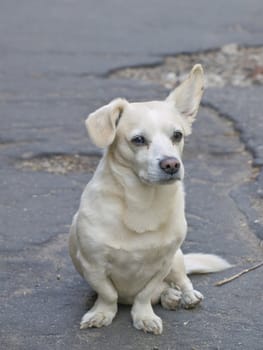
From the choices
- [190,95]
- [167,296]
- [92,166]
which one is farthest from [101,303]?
[92,166]

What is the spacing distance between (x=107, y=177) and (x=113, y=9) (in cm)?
825

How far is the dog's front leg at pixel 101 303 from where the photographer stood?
4.32 meters

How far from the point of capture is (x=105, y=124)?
4184mm

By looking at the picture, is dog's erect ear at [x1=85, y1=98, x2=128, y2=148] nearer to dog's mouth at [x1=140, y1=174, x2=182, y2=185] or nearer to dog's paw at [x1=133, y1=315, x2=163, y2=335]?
dog's mouth at [x1=140, y1=174, x2=182, y2=185]

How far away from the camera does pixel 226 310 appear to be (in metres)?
4.61

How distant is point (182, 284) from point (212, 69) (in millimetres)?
4890

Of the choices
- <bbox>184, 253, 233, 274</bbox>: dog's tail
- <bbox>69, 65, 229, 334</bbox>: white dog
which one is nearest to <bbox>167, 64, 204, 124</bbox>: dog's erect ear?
<bbox>69, 65, 229, 334</bbox>: white dog

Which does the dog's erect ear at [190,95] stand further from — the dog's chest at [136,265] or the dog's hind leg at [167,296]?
the dog's hind leg at [167,296]

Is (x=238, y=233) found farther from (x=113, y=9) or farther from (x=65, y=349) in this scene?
(x=113, y=9)

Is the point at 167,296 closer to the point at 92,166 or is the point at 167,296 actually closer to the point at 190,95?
the point at 190,95

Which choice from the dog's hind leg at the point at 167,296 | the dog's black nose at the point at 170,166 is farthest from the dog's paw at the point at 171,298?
the dog's black nose at the point at 170,166

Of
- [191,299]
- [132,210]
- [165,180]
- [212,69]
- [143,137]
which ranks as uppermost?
[143,137]

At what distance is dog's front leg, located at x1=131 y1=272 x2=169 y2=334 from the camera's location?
4.35 metres

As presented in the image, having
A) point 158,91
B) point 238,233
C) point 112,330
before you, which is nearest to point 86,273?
point 112,330
